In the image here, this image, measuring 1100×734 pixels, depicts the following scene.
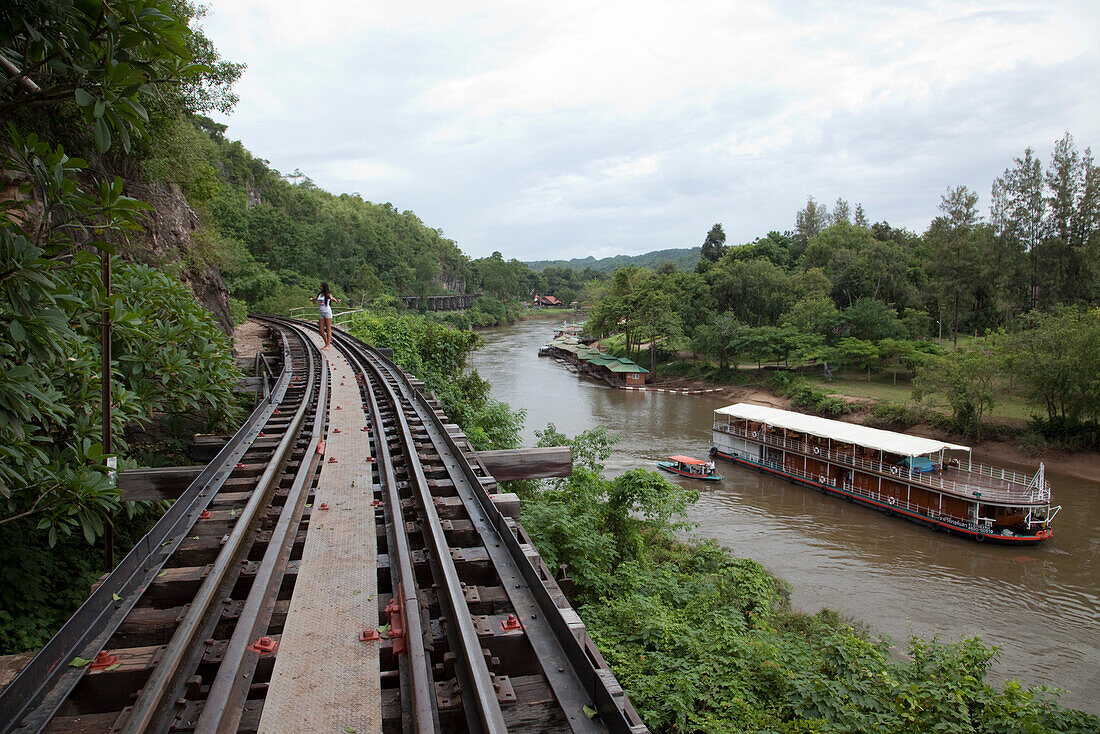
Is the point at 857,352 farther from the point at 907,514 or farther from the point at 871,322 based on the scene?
the point at 907,514

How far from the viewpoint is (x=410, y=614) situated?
312 cm

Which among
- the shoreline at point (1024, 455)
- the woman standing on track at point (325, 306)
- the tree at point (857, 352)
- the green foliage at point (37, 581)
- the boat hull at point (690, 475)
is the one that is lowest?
the boat hull at point (690, 475)

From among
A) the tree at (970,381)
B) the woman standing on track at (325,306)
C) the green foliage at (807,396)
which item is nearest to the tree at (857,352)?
the green foliage at (807,396)

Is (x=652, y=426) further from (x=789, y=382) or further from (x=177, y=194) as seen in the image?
(x=177, y=194)

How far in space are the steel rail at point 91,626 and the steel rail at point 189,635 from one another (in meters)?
0.32

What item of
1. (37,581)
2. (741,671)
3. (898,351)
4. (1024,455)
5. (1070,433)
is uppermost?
(898,351)

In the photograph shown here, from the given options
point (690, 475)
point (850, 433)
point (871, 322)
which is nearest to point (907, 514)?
point (850, 433)

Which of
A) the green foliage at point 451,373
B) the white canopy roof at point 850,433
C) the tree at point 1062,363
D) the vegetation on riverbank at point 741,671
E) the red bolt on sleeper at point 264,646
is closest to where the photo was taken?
the red bolt on sleeper at point 264,646

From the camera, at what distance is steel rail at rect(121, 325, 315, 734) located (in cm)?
246

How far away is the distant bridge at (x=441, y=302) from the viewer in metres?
77.9

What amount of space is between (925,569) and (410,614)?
61.7 ft

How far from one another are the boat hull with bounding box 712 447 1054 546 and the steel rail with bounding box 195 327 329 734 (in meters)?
21.2

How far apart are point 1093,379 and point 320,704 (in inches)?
1259

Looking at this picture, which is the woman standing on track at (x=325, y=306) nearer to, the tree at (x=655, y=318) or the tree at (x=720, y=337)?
the tree at (x=720, y=337)
